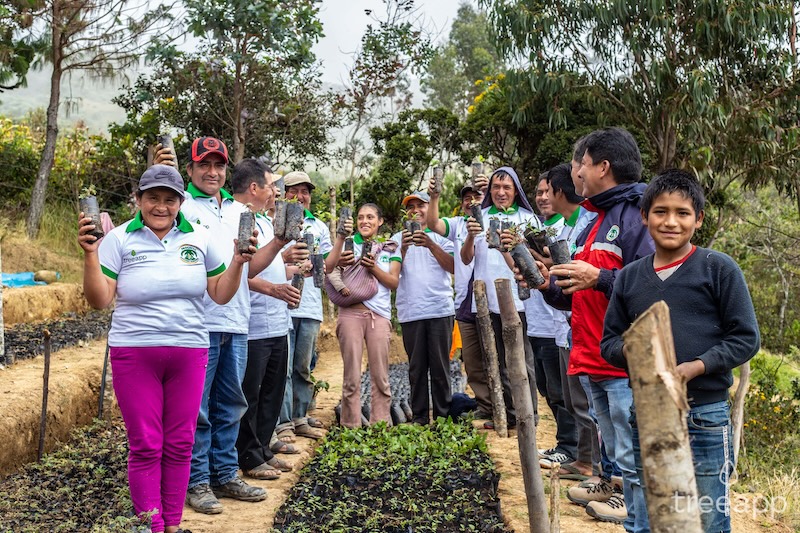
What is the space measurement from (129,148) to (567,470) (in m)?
12.9

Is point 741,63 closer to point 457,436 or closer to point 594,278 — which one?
point 457,436

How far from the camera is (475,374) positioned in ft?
23.6

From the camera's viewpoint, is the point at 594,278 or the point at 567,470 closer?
the point at 594,278

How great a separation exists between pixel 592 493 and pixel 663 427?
3065 mm

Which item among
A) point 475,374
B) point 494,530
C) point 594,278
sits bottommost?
point 494,530

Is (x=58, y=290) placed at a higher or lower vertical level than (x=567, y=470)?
higher

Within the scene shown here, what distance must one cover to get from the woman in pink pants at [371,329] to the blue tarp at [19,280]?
25.4 feet

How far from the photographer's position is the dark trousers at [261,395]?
5117 millimetres

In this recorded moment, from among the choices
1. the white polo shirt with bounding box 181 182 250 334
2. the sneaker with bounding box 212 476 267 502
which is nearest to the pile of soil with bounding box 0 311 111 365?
the sneaker with bounding box 212 476 267 502

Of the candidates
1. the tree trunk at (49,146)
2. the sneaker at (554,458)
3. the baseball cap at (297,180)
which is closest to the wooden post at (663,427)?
the sneaker at (554,458)

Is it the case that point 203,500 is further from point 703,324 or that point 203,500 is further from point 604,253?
point 703,324

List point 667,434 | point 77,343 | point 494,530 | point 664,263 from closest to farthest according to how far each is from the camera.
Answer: point 667,434
point 664,263
point 494,530
point 77,343

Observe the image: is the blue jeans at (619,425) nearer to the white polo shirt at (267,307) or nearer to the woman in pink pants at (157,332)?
the woman in pink pants at (157,332)

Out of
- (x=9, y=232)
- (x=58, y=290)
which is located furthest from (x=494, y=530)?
(x=9, y=232)
